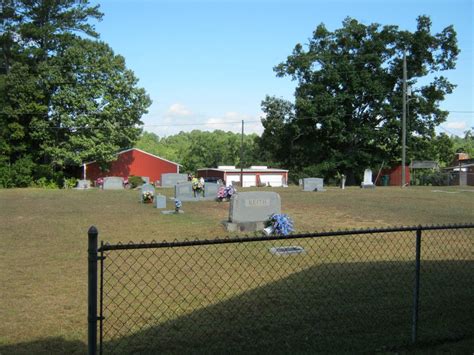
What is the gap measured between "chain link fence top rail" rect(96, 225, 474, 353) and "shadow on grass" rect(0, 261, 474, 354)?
1cm

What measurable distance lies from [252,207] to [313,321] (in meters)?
7.23

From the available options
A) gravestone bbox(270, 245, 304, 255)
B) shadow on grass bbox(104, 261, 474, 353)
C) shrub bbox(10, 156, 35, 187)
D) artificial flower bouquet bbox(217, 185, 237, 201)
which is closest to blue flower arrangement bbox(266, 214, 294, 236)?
gravestone bbox(270, 245, 304, 255)

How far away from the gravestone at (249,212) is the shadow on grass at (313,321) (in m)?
5.18

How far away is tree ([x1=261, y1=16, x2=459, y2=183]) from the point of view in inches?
1825

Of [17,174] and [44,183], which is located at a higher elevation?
[17,174]

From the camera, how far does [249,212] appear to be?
40.5ft

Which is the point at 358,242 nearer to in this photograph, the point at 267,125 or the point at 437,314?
the point at 437,314

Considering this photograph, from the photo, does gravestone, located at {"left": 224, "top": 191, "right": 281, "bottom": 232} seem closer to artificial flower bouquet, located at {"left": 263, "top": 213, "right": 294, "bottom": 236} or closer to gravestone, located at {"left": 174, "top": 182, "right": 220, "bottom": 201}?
artificial flower bouquet, located at {"left": 263, "top": 213, "right": 294, "bottom": 236}

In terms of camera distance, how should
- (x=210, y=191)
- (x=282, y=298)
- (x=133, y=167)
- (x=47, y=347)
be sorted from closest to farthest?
(x=47, y=347) → (x=282, y=298) → (x=210, y=191) → (x=133, y=167)

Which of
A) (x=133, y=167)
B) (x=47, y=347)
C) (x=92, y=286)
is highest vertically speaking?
(x=133, y=167)

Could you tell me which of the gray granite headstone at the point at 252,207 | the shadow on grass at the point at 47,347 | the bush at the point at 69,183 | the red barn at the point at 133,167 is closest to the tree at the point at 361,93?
the red barn at the point at 133,167

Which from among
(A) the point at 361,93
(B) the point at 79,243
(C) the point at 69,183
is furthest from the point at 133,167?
(B) the point at 79,243

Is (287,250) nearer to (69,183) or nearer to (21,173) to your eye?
(69,183)

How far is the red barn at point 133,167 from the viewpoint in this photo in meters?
47.6
